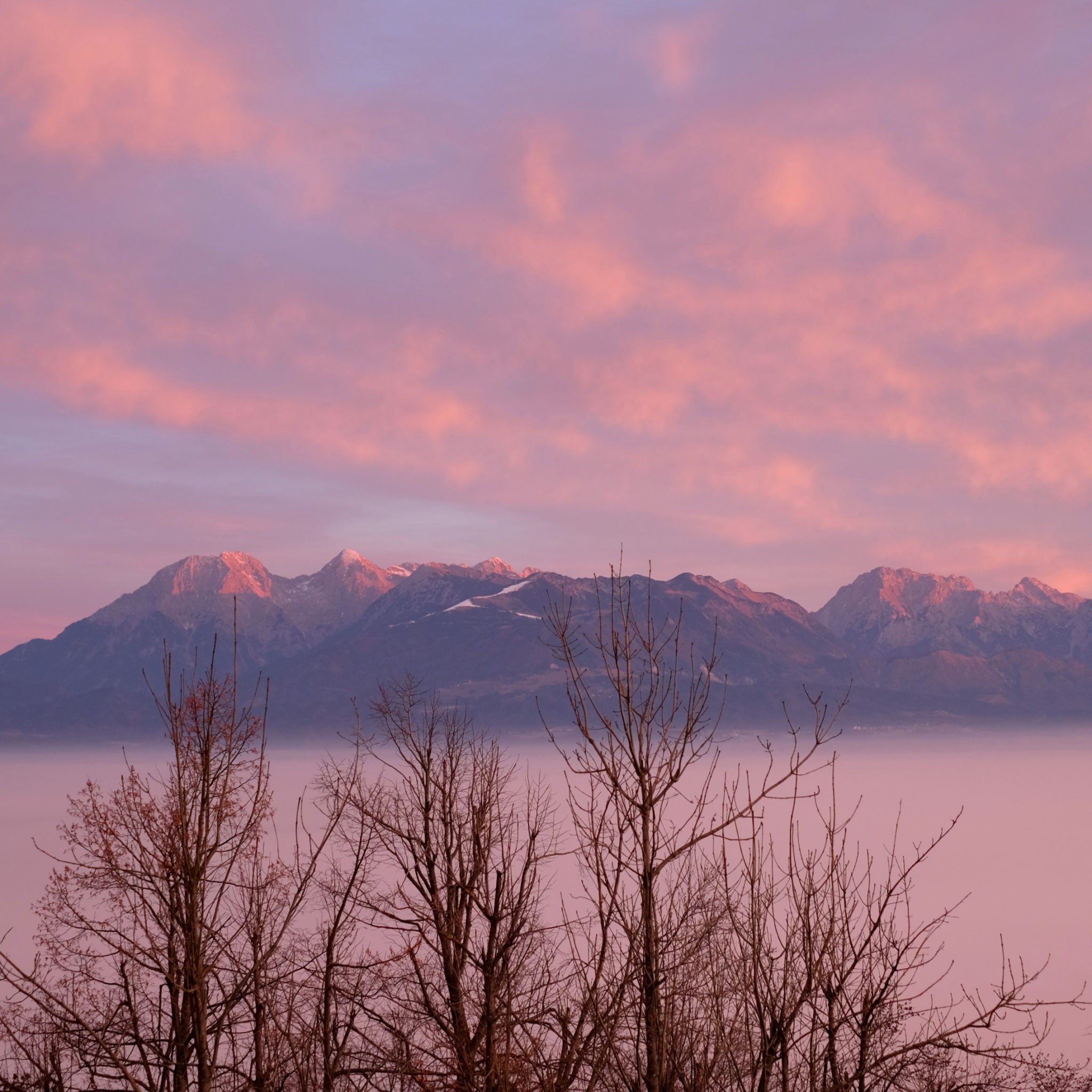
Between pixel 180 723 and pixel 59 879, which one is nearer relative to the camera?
pixel 180 723

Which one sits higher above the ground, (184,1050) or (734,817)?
(734,817)

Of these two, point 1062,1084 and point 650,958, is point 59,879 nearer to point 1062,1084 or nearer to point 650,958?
point 650,958

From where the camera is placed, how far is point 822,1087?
49.9 ft

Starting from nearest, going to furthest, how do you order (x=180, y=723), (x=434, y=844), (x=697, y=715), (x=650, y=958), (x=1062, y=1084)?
1. (x=650, y=958)
2. (x=697, y=715)
3. (x=180, y=723)
4. (x=434, y=844)
5. (x=1062, y=1084)

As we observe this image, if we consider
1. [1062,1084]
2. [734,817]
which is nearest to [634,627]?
[734,817]

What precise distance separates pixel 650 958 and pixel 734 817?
222 centimetres

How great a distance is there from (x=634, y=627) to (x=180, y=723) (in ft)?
26.4

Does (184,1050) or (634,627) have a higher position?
(634,627)

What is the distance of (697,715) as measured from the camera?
1475cm

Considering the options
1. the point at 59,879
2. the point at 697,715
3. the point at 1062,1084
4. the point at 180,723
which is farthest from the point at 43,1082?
the point at 1062,1084

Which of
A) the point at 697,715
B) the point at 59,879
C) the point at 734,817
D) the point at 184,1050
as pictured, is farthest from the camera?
the point at 59,879

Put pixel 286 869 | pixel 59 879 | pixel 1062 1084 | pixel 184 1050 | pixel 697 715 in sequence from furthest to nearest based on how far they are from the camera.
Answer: pixel 1062 1084 < pixel 59 879 < pixel 286 869 < pixel 184 1050 < pixel 697 715

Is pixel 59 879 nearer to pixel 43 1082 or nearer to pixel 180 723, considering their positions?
pixel 43 1082

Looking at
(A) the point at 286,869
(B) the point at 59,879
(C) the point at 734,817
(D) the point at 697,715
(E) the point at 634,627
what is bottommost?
(B) the point at 59,879
